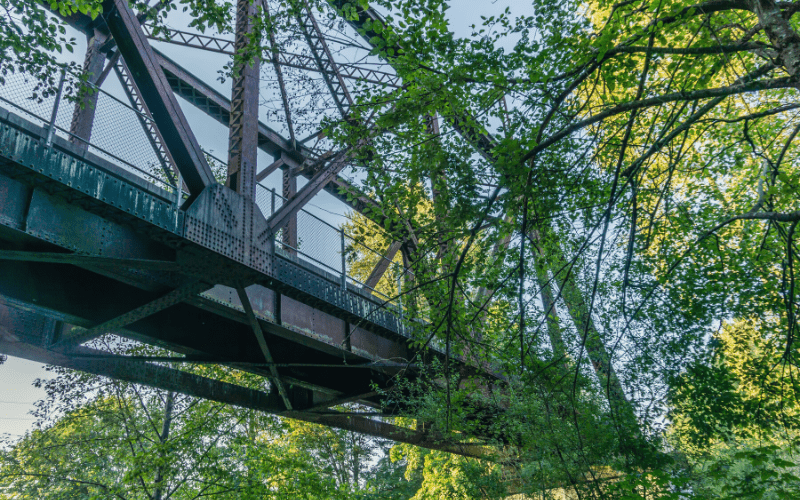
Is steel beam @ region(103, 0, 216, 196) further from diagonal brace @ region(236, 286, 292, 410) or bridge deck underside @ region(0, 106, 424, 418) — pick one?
diagonal brace @ region(236, 286, 292, 410)

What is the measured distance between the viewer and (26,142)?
4.64 metres

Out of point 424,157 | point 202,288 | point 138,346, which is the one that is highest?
point 138,346

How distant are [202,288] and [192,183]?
3.93 ft

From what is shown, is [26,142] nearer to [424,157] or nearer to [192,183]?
[192,183]

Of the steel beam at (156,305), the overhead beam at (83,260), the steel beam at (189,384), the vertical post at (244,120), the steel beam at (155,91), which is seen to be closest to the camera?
the overhead beam at (83,260)

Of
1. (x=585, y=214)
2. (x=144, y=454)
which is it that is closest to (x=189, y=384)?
(x=144, y=454)

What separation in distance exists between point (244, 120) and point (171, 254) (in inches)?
79.0

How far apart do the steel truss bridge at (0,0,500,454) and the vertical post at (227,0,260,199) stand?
2cm

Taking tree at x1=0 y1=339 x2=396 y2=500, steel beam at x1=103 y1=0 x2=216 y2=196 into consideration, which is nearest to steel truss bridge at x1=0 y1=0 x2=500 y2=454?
steel beam at x1=103 y1=0 x2=216 y2=196

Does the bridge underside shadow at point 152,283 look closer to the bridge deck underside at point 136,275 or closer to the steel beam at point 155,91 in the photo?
the bridge deck underside at point 136,275

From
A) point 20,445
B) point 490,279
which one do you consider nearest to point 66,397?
point 20,445

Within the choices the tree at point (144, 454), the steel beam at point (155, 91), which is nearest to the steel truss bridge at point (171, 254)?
the steel beam at point (155, 91)

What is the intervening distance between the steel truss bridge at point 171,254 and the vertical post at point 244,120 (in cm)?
2

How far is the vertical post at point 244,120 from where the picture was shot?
21.3 feet
